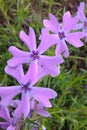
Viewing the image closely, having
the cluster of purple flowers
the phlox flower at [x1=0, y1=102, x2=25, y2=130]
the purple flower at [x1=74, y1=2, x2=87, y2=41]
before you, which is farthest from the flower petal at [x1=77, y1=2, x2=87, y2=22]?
the phlox flower at [x1=0, y1=102, x2=25, y2=130]

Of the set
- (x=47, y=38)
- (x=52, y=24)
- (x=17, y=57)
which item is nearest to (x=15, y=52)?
(x=17, y=57)

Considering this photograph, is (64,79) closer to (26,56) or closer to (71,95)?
(71,95)

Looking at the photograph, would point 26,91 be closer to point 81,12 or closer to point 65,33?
point 65,33

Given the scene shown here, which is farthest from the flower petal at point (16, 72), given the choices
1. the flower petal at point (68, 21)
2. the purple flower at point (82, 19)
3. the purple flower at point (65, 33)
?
the purple flower at point (82, 19)

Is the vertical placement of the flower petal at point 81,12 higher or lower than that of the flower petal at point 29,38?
higher

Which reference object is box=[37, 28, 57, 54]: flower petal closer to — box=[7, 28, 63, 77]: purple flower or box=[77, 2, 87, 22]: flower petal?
box=[7, 28, 63, 77]: purple flower

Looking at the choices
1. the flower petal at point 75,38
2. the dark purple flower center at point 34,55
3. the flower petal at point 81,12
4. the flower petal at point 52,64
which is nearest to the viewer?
the flower petal at point 52,64

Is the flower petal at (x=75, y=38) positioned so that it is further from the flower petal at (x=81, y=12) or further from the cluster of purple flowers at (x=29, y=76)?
the flower petal at (x=81, y=12)

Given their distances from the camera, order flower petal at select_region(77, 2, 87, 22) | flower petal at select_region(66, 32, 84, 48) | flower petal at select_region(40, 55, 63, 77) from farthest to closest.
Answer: flower petal at select_region(77, 2, 87, 22) → flower petal at select_region(66, 32, 84, 48) → flower petal at select_region(40, 55, 63, 77)
